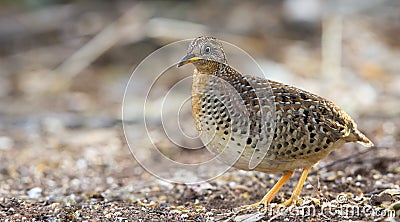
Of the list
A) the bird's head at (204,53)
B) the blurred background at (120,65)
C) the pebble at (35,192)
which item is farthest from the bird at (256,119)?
the pebble at (35,192)

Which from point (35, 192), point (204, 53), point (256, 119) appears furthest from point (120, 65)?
point (256, 119)

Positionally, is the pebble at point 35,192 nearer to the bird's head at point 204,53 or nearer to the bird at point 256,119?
the bird at point 256,119

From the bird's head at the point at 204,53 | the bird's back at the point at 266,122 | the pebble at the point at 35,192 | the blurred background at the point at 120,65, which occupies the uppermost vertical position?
the blurred background at the point at 120,65

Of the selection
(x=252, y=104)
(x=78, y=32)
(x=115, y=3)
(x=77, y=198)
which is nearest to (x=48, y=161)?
(x=77, y=198)

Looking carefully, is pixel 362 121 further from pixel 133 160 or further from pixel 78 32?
pixel 78 32

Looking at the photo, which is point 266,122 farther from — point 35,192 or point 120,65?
point 120,65

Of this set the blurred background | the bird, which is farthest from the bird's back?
the blurred background
